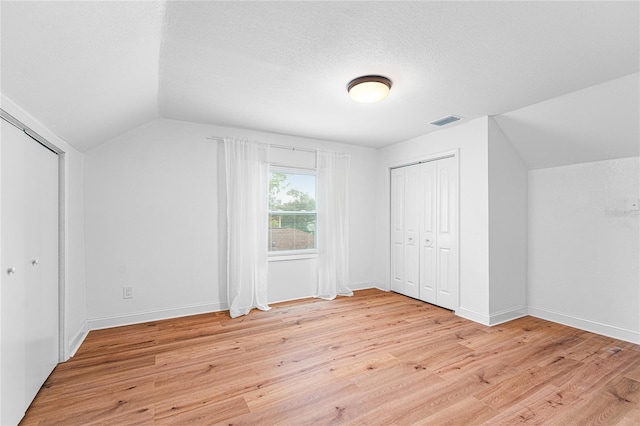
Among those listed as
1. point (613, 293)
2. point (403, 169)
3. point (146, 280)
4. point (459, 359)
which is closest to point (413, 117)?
point (403, 169)

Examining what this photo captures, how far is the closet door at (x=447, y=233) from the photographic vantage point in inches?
151

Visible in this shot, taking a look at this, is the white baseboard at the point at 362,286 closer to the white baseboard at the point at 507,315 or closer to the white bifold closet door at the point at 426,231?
the white bifold closet door at the point at 426,231

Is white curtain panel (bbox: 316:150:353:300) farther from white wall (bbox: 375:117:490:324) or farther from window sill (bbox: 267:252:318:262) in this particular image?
white wall (bbox: 375:117:490:324)

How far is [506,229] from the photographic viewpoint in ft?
11.7

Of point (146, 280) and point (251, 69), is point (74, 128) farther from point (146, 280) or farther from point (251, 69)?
point (146, 280)

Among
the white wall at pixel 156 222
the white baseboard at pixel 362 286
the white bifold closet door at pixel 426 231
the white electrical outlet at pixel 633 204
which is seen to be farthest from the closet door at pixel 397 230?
the white electrical outlet at pixel 633 204

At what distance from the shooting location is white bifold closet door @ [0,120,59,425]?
64.7 inches

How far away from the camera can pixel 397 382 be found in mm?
2225

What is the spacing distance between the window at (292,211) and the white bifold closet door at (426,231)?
4.60 ft

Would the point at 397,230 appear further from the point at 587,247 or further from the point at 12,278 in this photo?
the point at 12,278

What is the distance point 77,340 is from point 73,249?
88cm

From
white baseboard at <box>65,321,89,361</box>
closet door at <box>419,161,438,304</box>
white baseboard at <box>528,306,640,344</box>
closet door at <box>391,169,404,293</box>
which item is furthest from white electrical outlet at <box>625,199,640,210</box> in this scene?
white baseboard at <box>65,321,89,361</box>

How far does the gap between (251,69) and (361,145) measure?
2867 millimetres

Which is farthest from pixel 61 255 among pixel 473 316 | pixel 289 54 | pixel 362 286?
pixel 473 316
